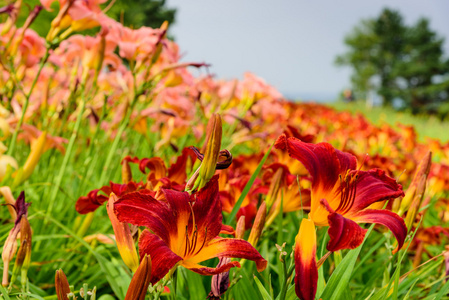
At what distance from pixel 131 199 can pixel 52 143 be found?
3.00ft

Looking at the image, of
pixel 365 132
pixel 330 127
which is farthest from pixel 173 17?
pixel 365 132

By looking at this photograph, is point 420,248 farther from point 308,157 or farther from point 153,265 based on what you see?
point 153,265

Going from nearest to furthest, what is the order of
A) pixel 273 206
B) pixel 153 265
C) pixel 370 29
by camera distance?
1. pixel 153 265
2. pixel 273 206
3. pixel 370 29

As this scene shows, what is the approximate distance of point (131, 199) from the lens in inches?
22.5

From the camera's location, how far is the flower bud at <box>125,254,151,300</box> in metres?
0.51

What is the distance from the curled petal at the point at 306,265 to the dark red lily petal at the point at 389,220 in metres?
0.13

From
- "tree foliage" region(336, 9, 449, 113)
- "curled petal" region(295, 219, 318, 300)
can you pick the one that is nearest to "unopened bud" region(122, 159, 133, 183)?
"curled petal" region(295, 219, 318, 300)

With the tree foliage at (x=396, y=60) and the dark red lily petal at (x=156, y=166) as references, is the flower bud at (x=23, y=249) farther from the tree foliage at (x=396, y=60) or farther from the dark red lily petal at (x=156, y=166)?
the tree foliage at (x=396, y=60)

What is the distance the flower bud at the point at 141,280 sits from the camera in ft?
1.68

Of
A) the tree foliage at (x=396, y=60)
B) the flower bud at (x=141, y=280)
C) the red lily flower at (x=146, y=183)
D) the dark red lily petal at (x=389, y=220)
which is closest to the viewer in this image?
the flower bud at (x=141, y=280)

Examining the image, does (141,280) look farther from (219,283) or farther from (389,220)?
(389,220)

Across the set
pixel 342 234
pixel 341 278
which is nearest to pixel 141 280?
pixel 342 234

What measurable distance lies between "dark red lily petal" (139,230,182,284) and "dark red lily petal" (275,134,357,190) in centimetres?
27

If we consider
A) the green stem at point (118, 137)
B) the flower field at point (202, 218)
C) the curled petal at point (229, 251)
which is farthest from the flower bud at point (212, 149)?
the green stem at point (118, 137)
